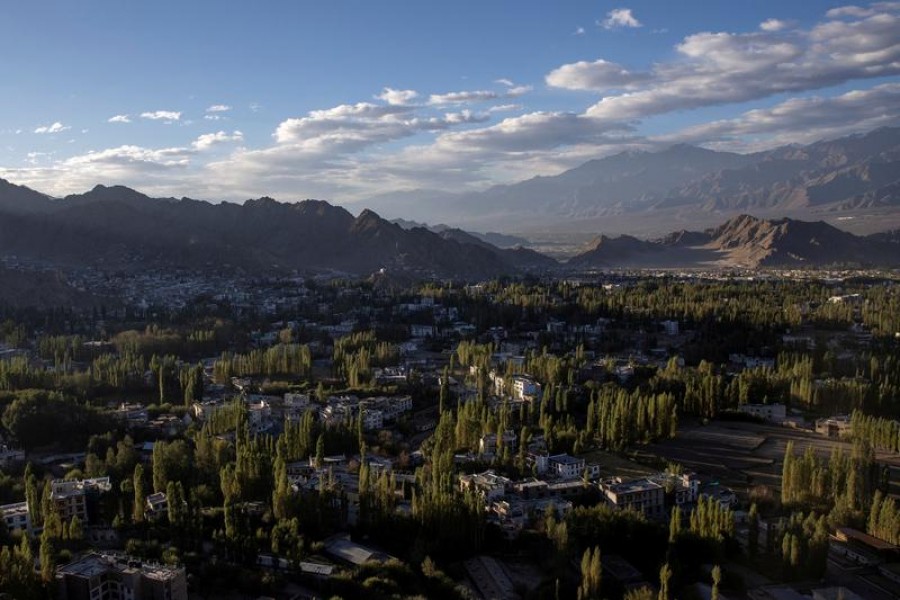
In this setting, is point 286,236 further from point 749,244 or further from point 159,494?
point 159,494

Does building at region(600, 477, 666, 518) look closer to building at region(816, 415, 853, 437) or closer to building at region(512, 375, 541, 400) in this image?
building at region(816, 415, 853, 437)

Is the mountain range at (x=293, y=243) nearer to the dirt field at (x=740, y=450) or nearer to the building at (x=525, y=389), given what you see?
the building at (x=525, y=389)

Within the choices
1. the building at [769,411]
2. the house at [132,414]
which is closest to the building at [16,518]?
the house at [132,414]

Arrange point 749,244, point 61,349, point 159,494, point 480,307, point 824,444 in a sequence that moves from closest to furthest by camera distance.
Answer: point 159,494 → point 824,444 → point 61,349 → point 480,307 → point 749,244

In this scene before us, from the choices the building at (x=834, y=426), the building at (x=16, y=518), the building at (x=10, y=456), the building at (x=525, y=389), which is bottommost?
the building at (x=10, y=456)

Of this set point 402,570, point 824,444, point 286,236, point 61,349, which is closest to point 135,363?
point 61,349

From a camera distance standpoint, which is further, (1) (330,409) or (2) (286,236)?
(2) (286,236)

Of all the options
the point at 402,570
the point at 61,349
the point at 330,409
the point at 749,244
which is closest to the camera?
the point at 402,570
